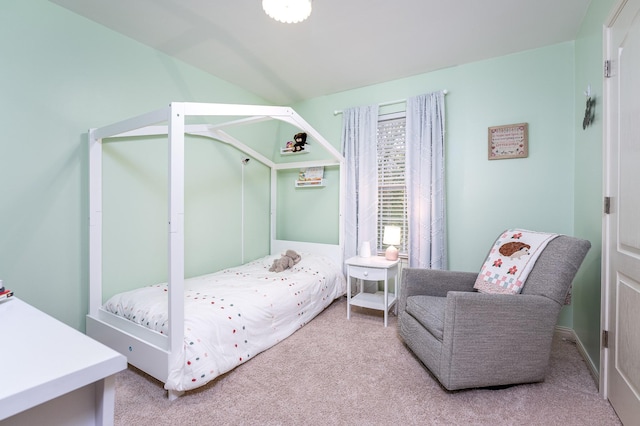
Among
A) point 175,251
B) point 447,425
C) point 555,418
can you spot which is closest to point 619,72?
point 555,418

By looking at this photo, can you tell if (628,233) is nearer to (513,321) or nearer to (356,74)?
(513,321)

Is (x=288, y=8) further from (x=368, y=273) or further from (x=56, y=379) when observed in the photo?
(x=368, y=273)

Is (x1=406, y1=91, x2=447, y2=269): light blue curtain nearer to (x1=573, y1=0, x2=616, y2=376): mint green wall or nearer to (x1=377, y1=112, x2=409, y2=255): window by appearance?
(x1=377, y1=112, x2=409, y2=255): window

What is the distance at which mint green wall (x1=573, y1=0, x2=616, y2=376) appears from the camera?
5.93 feet

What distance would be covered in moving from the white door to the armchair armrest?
0.77 meters

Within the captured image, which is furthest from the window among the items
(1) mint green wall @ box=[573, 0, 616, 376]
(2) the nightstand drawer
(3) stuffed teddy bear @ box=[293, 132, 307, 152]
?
(1) mint green wall @ box=[573, 0, 616, 376]

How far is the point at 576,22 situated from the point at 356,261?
8.48 ft

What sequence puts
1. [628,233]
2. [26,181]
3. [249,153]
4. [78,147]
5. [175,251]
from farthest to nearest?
[249,153] → [78,147] → [26,181] → [175,251] → [628,233]

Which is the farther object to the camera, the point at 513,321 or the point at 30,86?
the point at 30,86

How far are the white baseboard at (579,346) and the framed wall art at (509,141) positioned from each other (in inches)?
61.2

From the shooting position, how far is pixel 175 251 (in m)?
1.56

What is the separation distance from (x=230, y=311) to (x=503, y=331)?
5.51ft

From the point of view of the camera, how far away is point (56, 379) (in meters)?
0.53

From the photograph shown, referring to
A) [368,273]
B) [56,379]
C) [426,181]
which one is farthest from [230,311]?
[426,181]
